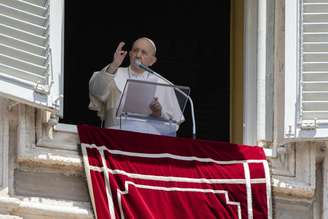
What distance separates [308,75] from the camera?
11.9 m

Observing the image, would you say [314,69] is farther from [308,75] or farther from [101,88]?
[101,88]

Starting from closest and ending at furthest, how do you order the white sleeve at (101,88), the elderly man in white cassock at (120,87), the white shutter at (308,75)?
the white shutter at (308,75)
the elderly man in white cassock at (120,87)
the white sleeve at (101,88)

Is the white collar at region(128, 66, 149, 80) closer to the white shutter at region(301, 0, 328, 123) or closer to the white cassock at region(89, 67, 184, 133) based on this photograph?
the white cassock at region(89, 67, 184, 133)

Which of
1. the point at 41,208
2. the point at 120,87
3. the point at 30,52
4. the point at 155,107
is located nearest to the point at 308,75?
the point at 155,107

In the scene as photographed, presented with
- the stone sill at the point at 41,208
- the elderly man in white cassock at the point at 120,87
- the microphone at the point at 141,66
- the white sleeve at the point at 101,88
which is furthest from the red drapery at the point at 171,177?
the white sleeve at the point at 101,88

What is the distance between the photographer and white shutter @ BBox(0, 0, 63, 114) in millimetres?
11469

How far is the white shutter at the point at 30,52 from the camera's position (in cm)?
1147

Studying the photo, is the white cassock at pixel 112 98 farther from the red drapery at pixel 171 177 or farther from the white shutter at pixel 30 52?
the white shutter at pixel 30 52

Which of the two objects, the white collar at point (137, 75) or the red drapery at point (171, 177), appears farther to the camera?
the white collar at point (137, 75)

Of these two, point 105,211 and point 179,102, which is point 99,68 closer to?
point 179,102

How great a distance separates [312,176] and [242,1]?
139 cm

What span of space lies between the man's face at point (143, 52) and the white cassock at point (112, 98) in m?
0.15

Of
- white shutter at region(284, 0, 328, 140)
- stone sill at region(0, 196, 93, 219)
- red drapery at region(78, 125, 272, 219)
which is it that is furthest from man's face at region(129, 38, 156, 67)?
stone sill at region(0, 196, 93, 219)

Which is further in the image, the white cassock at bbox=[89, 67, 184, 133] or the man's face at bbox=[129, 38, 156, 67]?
the man's face at bbox=[129, 38, 156, 67]
